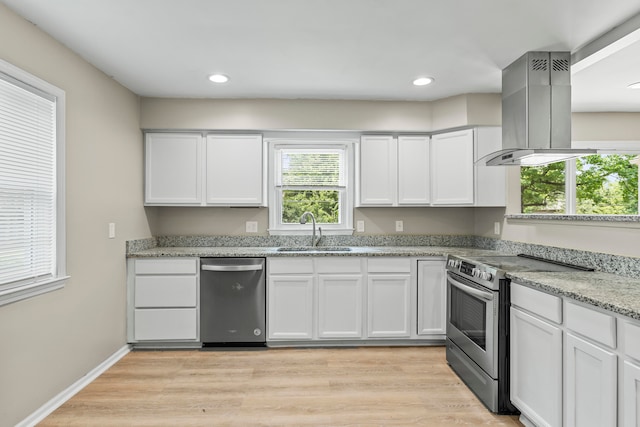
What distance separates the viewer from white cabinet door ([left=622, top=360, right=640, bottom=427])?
4.64ft

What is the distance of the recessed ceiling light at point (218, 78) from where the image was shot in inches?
118

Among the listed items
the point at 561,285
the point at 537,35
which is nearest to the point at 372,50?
the point at 537,35

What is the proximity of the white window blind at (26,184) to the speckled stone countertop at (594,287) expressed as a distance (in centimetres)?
287

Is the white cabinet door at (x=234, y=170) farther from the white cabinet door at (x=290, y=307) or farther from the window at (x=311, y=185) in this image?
the white cabinet door at (x=290, y=307)

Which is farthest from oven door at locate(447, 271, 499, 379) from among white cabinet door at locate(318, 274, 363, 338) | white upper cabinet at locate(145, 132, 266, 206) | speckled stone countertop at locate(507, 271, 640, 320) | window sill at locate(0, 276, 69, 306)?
window sill at locate(0, 276, 69, 306)

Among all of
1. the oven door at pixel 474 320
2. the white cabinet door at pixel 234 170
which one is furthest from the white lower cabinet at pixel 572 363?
the white cabinet door at pixel 234 170

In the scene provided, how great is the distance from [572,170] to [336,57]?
2.72m

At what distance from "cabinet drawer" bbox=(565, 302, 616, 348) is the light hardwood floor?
0.86 m

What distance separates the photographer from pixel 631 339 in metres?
1.44

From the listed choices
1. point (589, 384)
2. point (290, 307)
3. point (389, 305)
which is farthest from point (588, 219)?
point (290, 307)

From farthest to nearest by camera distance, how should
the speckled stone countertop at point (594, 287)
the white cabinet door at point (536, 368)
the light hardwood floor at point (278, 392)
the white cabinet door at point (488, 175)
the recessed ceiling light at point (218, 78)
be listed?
the white cabinet door at point (488, 175) < the recessed ceiling light at point (218, 78) < the light hardwood floor at point (278, 392) < the white cabinet door at point (536, 368) < the speckled stone countertop at point (594, 287)

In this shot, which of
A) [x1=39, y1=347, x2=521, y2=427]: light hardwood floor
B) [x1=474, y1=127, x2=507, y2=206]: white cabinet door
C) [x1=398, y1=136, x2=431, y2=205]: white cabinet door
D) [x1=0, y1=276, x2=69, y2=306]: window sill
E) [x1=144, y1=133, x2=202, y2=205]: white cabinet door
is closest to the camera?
[x1=0, y1=276, x2=69, y2=306]: window sill

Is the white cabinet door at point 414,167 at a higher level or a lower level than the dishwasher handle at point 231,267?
higher

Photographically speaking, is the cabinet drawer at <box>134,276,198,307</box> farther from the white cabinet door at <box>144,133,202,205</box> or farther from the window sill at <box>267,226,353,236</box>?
the window sill at <box>267,226,353,236</box>
